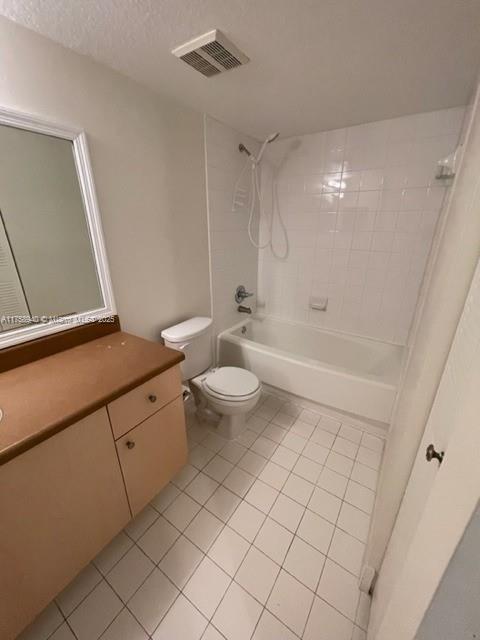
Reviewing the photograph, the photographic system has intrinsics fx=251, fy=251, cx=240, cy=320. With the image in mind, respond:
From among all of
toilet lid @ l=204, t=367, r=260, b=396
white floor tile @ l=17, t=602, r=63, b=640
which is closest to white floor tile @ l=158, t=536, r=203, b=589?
white floor tile @ l=17, t=602, r=63, b=640

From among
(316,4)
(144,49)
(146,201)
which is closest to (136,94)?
(144,49)

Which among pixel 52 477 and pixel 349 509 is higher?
pixel 52 477

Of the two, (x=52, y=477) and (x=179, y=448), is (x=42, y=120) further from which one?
(x=179, y=448)

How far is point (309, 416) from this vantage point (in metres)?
1.96

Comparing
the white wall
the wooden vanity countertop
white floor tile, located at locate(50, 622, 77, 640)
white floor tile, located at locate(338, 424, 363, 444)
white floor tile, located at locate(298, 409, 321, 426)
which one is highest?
the white wall

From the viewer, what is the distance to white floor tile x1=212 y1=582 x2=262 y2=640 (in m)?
0.92

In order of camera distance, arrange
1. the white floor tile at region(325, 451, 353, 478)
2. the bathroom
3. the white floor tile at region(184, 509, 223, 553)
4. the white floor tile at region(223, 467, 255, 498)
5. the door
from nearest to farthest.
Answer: the door → the bathroom → the white floor tile at region(184, 509, 223, 553) → the white floor tile at region(223, 467, 255, 498) → the white floor tile at region(325, 451, 353, 478)

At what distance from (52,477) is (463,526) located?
1.02 metres

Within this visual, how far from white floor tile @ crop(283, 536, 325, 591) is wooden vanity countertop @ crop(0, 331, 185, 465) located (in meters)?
1.01

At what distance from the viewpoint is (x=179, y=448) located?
1289 mm

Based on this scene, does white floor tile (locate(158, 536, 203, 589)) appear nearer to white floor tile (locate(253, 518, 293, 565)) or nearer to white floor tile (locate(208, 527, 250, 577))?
white floor tile (locate(208, 527, 250, 577))

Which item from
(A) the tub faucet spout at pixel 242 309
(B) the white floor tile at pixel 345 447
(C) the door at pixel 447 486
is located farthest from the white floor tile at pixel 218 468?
(A) the tub faucet spout at pixel 242 309

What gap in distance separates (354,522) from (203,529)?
29.7 inches

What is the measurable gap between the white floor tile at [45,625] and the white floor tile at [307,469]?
1.18 meters
